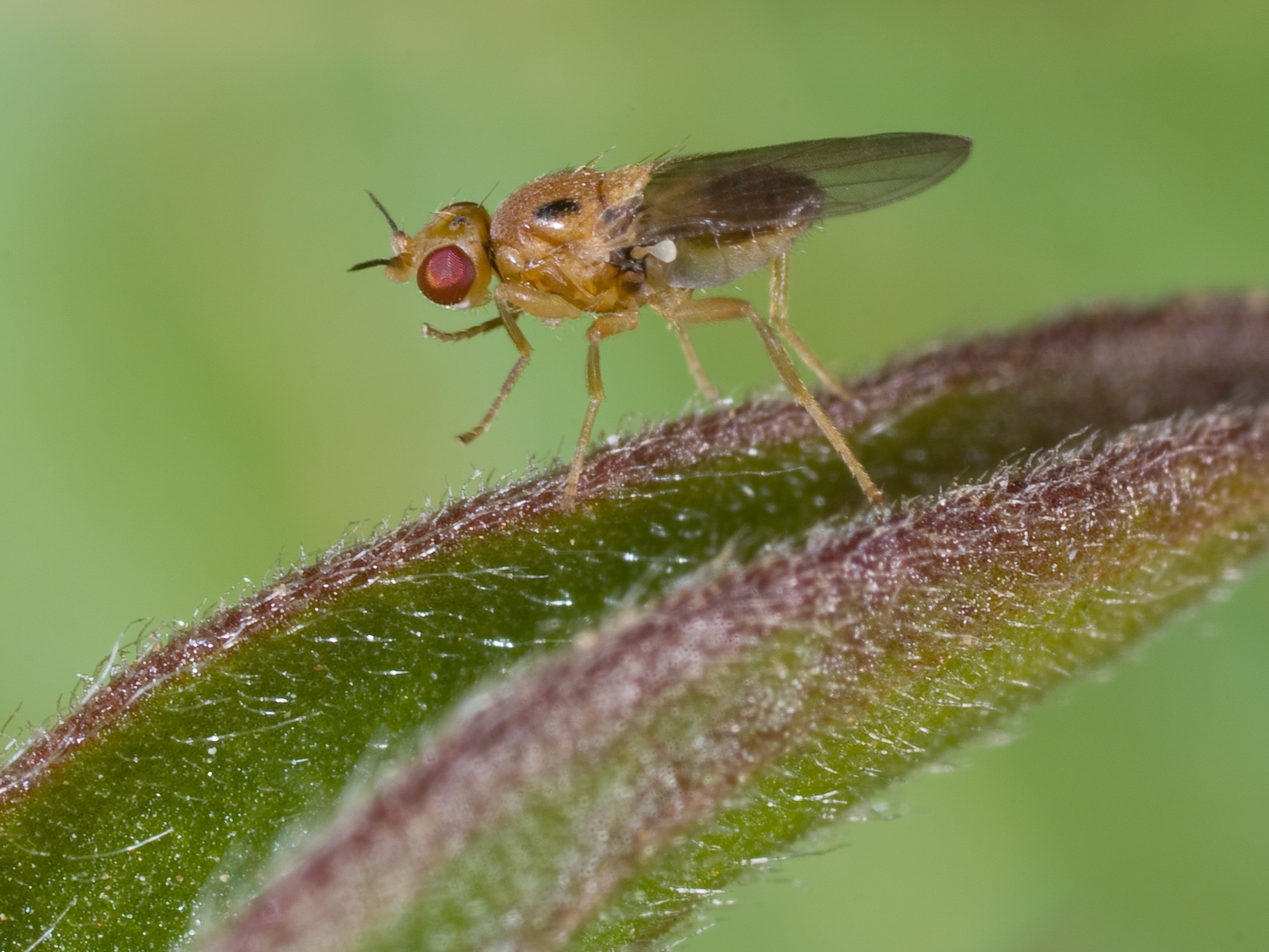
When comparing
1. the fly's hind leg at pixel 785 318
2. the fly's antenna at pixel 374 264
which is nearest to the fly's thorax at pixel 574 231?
the fly's antenna at pixel 374 264

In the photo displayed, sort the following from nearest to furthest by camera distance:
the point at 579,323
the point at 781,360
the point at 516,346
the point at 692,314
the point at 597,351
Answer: the point at 781,360 → the point at 597,351 → the point at 692,314 → the point at 516,346 → the point at 579,323

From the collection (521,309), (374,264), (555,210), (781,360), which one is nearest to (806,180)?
(781,360)

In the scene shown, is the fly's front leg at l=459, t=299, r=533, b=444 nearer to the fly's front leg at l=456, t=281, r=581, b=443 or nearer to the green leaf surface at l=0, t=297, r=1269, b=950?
the fly's front leg at l=456, t=281, r=581, b=443

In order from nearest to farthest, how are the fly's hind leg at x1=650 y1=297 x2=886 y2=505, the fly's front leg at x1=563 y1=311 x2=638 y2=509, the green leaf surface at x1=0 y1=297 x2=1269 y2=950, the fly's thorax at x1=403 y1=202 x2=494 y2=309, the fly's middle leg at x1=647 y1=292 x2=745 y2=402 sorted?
the green leaf surface at x1=0 y1=297 x2=1269 y2=950 < the fly's hind leg at x1=650 y1=297 x2=886 y2=505 < the fly's front leg at x1=563 y1=311 x2=638 y2=509 < the fly's middle leg at x1=647 y1=292 x2=745 y2=402 < the fly's thorax at x1=403 y1=202 x2=494 y2=309

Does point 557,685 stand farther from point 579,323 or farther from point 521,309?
point 579,323

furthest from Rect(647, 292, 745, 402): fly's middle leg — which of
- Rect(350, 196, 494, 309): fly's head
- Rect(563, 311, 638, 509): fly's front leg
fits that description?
Rect(350, 196, 494, 309): fly's head

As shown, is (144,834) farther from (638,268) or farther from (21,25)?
(21,25)
